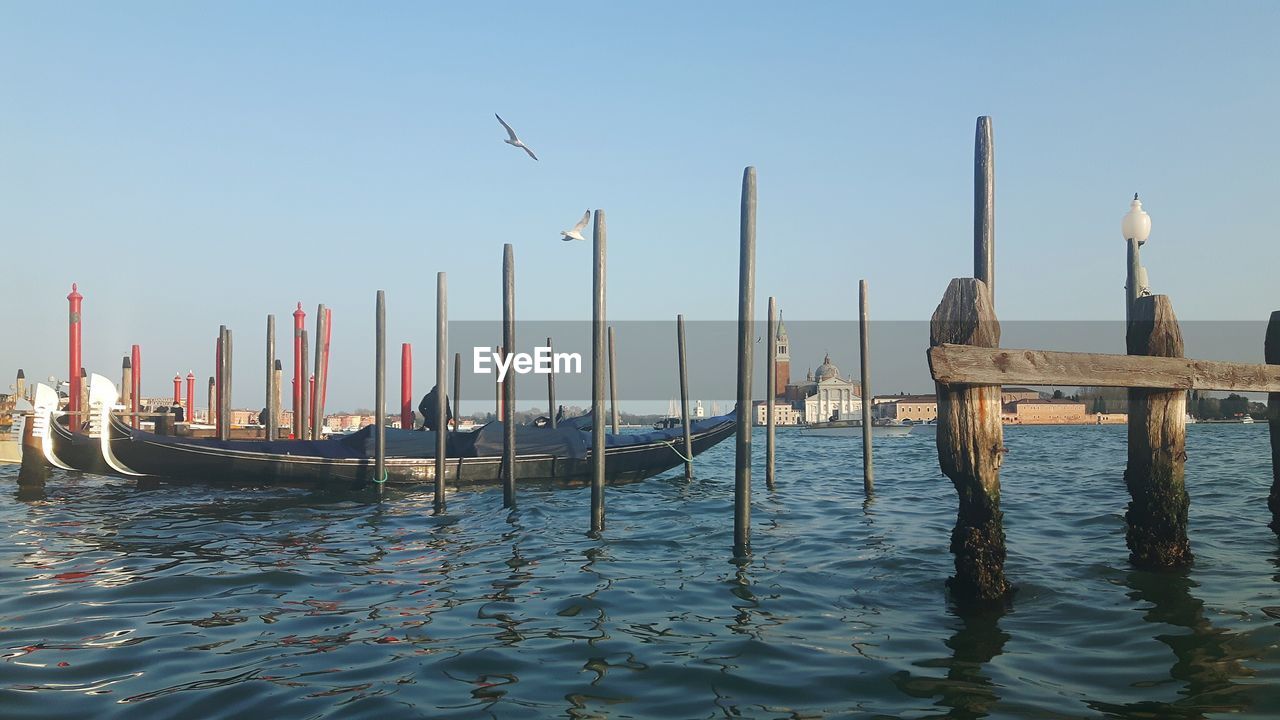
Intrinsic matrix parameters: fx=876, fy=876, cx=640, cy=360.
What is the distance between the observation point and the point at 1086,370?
5977 mm

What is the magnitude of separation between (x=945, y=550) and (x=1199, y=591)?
2.36 m

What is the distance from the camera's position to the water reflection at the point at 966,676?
407 centimetres

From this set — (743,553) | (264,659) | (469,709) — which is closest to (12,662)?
(264,659)

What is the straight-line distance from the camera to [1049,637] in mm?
5207

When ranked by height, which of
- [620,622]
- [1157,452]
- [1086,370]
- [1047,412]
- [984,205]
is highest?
[984,205]

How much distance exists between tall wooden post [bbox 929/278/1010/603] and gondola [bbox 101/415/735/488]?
381 inches

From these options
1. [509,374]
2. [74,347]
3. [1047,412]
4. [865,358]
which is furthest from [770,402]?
[1047,412]

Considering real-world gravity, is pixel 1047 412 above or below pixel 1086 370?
below

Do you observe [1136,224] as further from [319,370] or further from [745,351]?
[319,370]

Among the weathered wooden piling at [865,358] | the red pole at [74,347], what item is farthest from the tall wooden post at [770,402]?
A: the red pole at [74,347]

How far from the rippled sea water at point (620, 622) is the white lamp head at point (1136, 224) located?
2.80m

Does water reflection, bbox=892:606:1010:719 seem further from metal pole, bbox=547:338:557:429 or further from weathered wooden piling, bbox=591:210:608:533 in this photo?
metal pole, bbox=547:338:557:429

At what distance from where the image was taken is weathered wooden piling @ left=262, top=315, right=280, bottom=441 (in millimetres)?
18375

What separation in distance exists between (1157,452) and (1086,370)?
130 centimetres
